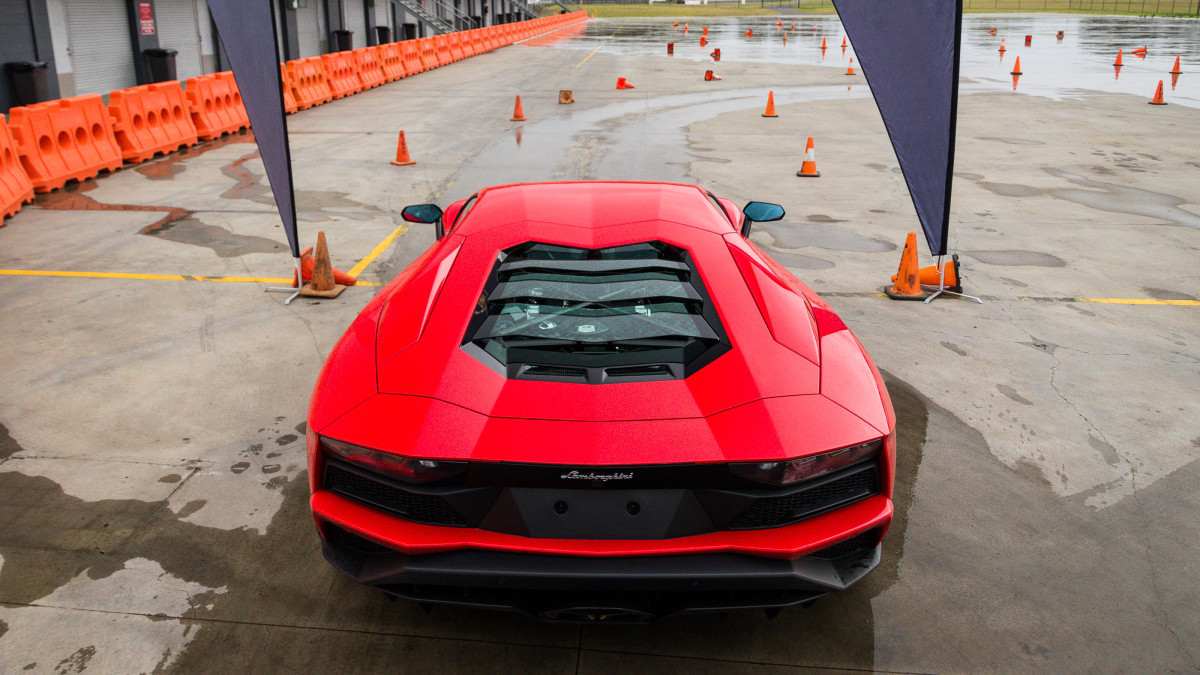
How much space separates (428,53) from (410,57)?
6.67 ft

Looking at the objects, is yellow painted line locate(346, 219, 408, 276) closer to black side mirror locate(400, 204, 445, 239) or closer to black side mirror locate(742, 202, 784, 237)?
black side mirror locate(400, 204, 445, 239)

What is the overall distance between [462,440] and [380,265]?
5.35 metres

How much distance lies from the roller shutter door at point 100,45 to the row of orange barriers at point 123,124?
12.7ft

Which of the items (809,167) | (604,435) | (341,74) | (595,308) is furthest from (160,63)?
(604,435)

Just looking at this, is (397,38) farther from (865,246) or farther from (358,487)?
(358,487)

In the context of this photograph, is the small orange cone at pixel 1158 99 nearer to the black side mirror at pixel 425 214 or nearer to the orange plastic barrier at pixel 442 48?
the black side mirror at pixel 425 214

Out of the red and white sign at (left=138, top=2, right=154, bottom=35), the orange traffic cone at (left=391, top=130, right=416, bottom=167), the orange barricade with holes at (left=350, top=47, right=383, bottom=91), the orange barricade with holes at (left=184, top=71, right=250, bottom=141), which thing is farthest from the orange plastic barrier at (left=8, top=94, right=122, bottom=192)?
the orange barricade with holes at (left=350, top=47, right=383, bottom=91)

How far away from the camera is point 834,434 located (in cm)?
253

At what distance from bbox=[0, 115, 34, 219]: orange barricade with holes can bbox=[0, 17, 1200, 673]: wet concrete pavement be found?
7.1 inches

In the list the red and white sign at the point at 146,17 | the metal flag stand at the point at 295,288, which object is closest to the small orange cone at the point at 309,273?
the metal flag stand at the point at 295,288

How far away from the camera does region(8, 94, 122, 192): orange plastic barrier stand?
9500 mm

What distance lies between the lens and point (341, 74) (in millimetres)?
19812

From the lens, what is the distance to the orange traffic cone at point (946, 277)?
6918 mm

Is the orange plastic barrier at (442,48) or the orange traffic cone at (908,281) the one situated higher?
the orange plastic barrier at (442,48)
